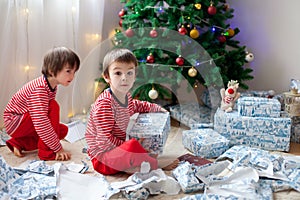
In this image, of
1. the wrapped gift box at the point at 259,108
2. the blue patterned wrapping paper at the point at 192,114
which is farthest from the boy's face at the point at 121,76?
the wrapped gift box at the point at 259,108

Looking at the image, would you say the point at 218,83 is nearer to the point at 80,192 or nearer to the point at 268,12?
the point at 268,12

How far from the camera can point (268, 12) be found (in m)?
2.61

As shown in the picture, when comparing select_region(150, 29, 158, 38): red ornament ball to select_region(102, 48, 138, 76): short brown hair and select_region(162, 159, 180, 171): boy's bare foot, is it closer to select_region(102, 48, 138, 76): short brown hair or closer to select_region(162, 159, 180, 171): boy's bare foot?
select_region(102, 48, 138, 76): short brown hair

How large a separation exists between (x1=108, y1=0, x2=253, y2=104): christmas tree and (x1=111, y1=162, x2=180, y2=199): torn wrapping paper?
367mm

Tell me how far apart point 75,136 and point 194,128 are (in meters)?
0.63

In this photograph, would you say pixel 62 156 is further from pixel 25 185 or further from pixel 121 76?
pixel 121 76

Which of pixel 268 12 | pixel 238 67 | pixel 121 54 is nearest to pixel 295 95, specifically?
pixel 238 67

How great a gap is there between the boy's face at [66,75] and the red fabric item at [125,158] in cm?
40

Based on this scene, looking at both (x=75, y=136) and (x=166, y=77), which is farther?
(x=75, y=136)

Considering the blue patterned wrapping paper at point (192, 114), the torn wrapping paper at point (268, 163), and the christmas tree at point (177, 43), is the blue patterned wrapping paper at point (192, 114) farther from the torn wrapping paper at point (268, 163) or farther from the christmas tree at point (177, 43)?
the torn wrapping paper at point (268, 163)

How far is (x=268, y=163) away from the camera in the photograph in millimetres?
1691

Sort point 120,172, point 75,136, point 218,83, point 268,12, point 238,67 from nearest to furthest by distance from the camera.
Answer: point 120,172
point 75,136
point 218,83
point 238,67
point 268,12

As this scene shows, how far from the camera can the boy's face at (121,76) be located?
63.3 inches

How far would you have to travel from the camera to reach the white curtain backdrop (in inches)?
83.1
